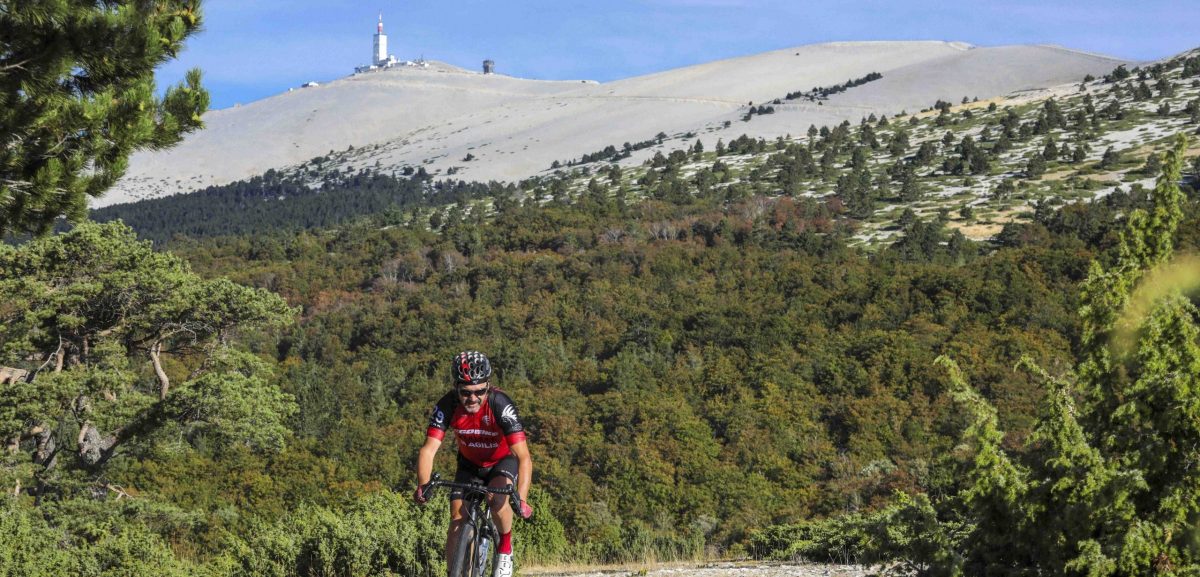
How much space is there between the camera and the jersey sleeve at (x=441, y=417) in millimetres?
5855

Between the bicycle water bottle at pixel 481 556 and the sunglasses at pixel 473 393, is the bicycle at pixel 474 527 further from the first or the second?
the sunglasses at pixel 473 393

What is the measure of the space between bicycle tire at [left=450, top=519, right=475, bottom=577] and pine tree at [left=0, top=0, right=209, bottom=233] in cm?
452

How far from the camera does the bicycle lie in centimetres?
558

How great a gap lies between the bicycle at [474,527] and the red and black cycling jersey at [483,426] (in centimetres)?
28

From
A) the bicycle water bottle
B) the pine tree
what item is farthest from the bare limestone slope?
the bicycle water bottle

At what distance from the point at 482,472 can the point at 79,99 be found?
192 inches

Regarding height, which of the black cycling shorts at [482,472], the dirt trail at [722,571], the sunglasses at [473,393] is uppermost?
→ the sunglasses at [473,393]

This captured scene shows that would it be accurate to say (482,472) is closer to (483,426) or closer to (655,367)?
(483,426)

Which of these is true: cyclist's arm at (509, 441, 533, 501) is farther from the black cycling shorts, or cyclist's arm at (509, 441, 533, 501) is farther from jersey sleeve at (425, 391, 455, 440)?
jersey sleeve at (425, 391, 455, 440)

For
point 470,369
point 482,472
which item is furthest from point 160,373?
point 470,369

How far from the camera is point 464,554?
5.66m

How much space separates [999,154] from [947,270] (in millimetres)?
25066

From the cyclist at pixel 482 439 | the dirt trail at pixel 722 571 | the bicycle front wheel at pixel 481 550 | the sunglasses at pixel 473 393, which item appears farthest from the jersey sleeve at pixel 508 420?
the dirt trail at pixel 722 571

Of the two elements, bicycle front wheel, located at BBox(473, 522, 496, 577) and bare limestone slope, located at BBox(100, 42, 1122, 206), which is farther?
bare limestone slope, located at BBox(100, 42, 1122, 206)
